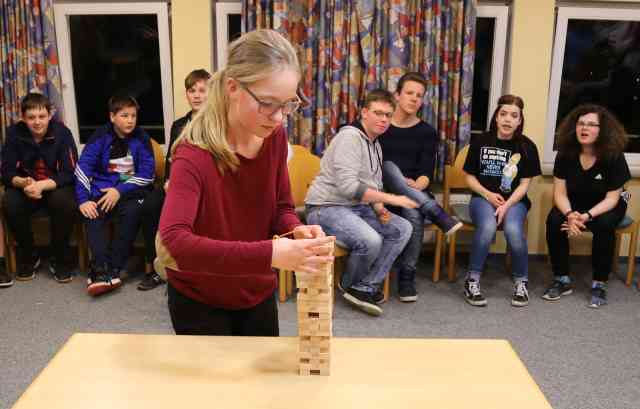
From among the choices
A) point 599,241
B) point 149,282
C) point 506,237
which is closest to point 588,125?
point 599,241

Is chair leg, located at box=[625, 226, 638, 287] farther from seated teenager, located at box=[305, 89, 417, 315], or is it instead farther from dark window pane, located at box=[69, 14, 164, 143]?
dark window pane, located at box=[69, 14, 164, 143]

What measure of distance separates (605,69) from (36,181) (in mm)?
4150

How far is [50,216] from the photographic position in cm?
388

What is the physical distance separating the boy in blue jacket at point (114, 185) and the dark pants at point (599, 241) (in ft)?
9.05

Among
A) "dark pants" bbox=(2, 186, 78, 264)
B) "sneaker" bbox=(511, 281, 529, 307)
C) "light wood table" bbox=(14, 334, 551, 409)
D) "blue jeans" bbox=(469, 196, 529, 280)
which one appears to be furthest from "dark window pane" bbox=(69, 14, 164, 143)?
"light wood table" bbox=(14, 334, 551, 409)

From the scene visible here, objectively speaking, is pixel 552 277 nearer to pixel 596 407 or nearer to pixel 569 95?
pixel 569 95

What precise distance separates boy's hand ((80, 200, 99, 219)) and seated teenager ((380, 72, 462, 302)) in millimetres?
1892

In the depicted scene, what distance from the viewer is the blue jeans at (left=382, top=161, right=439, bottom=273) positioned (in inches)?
146

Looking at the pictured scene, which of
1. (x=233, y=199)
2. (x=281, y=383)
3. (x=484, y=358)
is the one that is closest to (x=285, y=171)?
(x=233, y=199)

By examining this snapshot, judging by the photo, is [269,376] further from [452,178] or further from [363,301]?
[452,178]

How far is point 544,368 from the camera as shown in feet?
9.09

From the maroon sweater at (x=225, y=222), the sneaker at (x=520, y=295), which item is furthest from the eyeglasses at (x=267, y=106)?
the sneaker at (x=520, y=295)

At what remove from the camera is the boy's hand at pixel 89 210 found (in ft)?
12.3

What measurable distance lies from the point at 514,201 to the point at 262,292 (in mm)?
2611
